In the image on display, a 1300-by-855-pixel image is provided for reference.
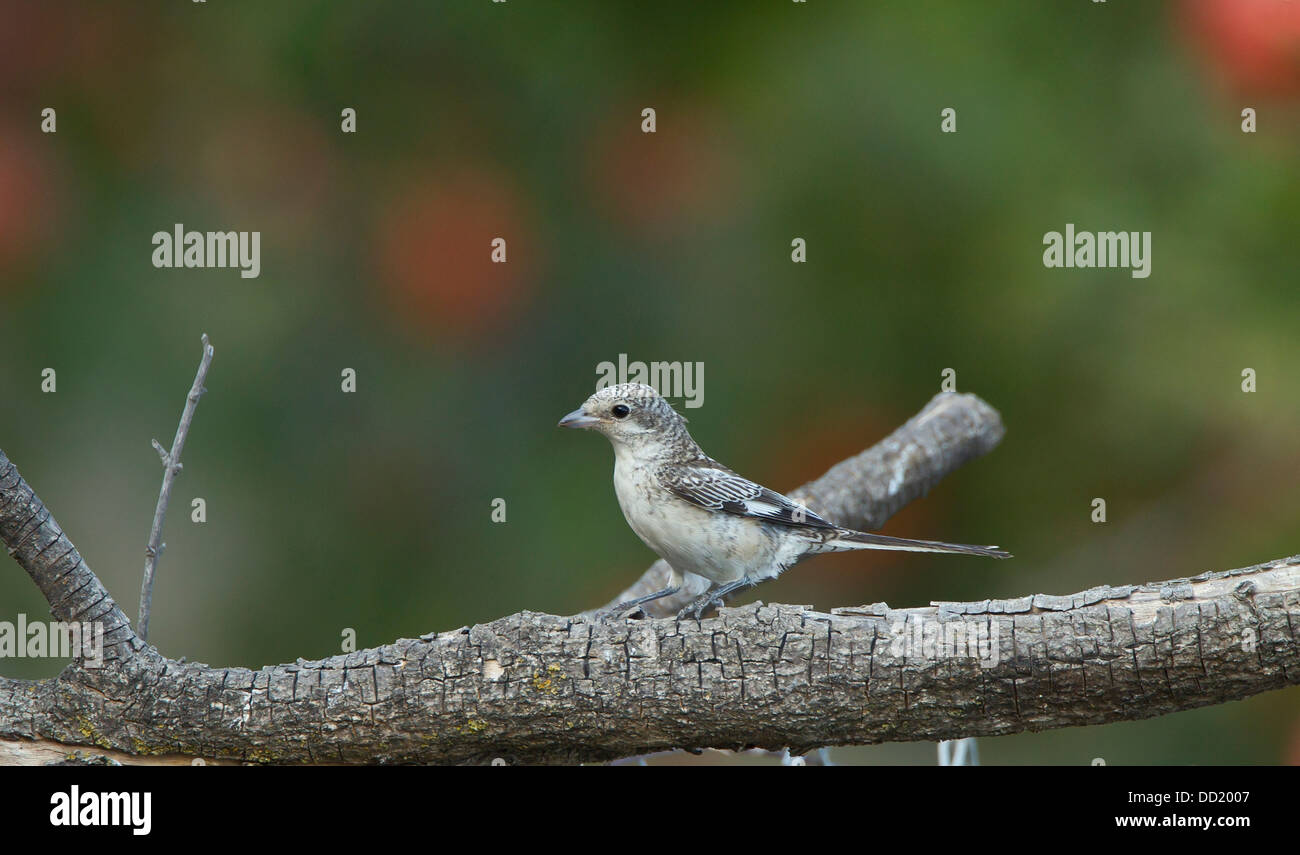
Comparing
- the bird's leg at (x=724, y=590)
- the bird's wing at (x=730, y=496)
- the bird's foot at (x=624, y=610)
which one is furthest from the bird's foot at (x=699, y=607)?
the bird's wing at (x=730, y=496)

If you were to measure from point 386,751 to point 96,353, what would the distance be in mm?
3427

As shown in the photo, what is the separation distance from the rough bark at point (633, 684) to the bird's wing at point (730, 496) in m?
0.99

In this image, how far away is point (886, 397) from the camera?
222 inches

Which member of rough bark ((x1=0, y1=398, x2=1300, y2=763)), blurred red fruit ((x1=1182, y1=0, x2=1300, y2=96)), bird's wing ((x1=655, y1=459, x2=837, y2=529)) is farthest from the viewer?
blurred red fruit ((x1=1182, y1=0, x2=1300, y2=96))

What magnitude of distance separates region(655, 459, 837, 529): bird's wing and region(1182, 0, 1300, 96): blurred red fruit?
2.97m

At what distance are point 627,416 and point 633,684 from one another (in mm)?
1313

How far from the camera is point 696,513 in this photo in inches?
138

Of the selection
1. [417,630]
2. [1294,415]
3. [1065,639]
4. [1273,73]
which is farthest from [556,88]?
[1065,639]

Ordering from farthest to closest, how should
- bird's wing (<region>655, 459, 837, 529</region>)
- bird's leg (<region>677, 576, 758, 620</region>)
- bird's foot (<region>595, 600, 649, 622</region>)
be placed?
bird's wing (<region>655, 459, 837, 529</region>) → bird's foot (<region>595, 600, 649, 622</region>) → bird's leg (<region>677, 576, 758, 620</region>)

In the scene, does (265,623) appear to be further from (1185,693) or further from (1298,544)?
(1298,544)

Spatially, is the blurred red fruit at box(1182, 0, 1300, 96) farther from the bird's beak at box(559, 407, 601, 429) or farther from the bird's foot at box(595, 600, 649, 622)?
the bird's foot at box(595, 600, 649, 622)

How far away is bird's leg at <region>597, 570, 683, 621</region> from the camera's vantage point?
3468mm

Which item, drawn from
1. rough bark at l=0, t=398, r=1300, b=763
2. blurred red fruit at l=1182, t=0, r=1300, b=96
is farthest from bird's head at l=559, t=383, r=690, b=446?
blurred red fruit at l=1182, t=0, r=1300, b=96

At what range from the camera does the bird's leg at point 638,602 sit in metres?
3.47
